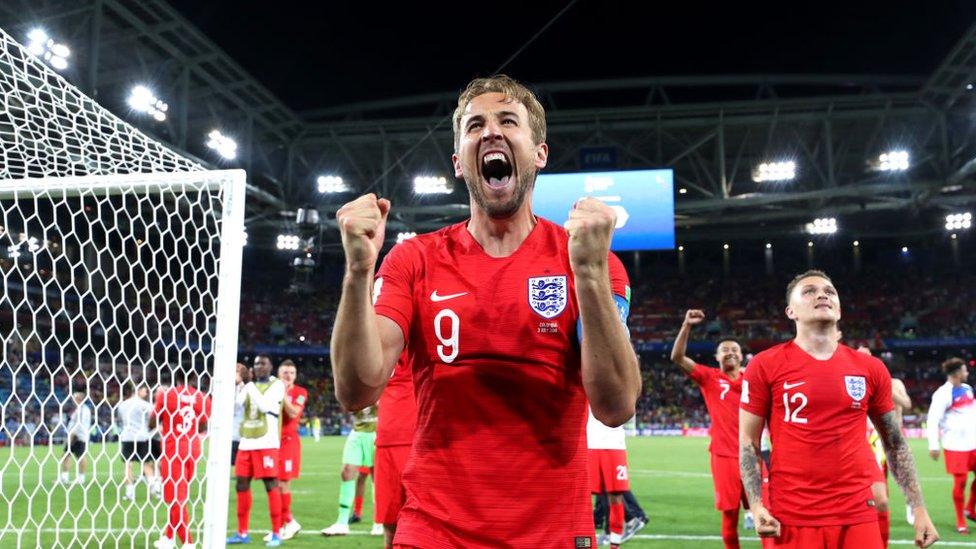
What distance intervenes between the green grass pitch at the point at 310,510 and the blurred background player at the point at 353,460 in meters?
0.25

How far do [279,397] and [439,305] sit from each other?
25.8 feet

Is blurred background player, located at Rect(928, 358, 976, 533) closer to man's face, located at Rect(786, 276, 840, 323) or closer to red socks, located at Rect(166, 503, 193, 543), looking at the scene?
man's face, located at Rect(786, 276, 840, 323)

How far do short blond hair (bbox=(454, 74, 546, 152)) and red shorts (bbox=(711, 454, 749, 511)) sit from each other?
620cm

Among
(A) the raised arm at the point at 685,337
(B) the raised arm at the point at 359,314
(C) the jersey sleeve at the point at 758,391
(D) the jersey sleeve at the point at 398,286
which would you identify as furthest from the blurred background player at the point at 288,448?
(B) the raised arm at the point at 359,314

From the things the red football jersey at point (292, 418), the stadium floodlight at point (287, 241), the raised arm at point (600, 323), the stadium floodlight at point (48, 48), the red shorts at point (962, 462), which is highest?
the stadium floodlight at point (48, 48)

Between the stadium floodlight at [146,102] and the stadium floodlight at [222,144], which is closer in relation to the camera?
the stadium floodlight at [146,102]

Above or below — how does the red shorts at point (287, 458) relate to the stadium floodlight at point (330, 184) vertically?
below

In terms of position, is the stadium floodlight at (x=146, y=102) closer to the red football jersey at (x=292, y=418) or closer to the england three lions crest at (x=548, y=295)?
the red football jersey at (x=292, y=418)

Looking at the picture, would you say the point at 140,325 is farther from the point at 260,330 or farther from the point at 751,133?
the point at 751,133

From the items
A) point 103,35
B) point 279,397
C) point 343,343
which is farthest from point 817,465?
point 103,35

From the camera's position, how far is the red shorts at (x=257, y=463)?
30.2 ft

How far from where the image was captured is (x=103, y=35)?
20.8 metres

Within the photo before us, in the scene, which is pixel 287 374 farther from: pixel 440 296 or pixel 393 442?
pixel 440 296

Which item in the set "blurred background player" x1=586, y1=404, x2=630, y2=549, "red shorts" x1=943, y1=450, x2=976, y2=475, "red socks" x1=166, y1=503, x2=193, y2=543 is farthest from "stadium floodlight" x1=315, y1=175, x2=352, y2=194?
"blurred background player" x1=586, y1=404, x2=630, y2=549
